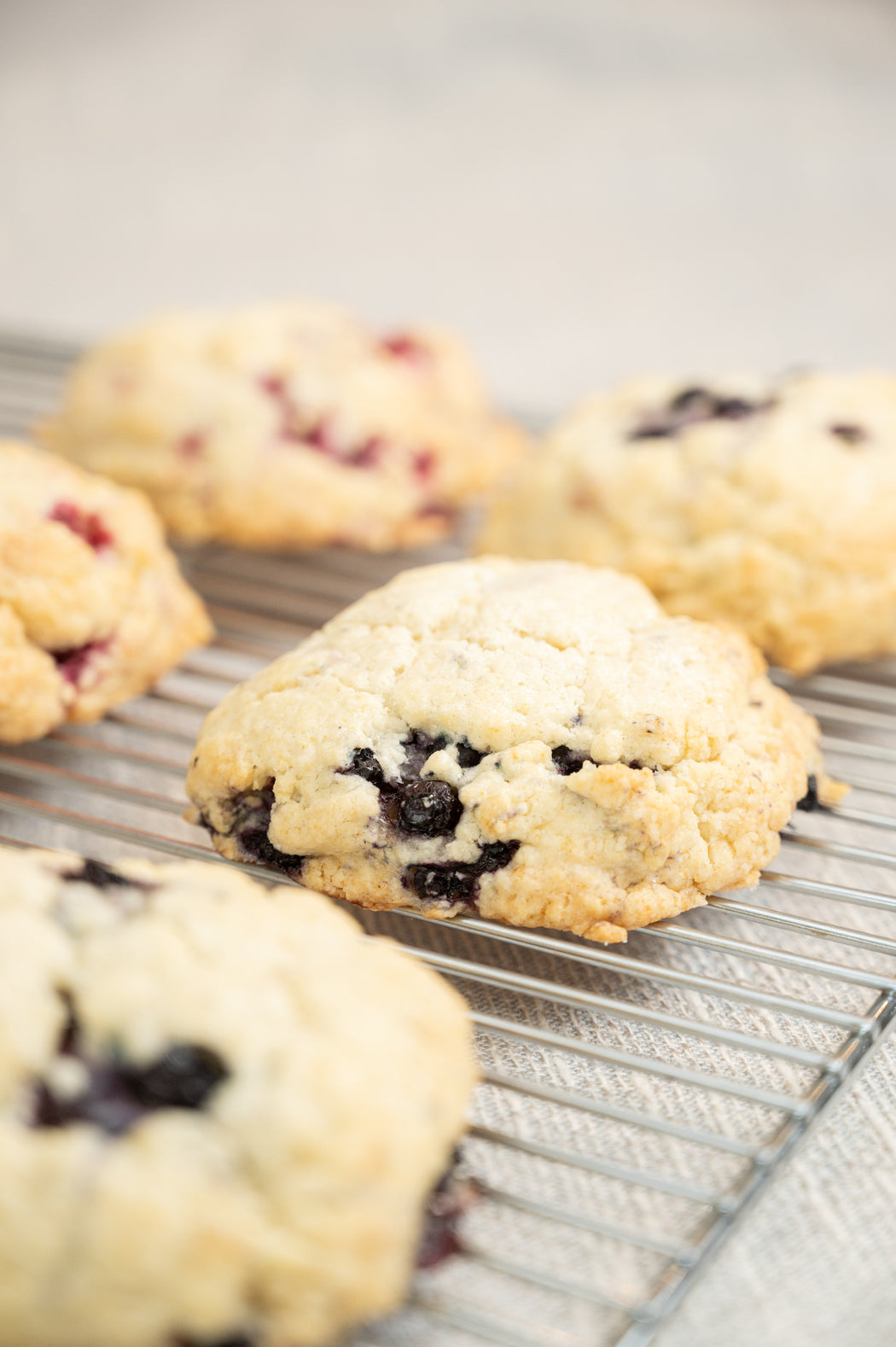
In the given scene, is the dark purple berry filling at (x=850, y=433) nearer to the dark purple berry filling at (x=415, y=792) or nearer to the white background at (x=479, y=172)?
the dark purple berry filling at (x=415, y=792)

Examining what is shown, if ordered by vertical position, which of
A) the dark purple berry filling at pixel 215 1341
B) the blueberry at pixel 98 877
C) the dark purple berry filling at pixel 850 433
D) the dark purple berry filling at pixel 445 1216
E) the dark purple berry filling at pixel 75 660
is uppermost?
the dark purple berry filling at pixel 850 433

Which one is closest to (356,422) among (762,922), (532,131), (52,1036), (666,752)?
(666,752)

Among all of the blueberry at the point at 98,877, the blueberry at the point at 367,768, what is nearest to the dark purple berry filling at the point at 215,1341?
the blueberry at the point at 98,877

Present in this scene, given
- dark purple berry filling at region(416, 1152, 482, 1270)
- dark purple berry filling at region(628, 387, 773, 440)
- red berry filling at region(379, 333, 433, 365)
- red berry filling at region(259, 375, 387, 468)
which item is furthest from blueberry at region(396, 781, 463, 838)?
red berry filling at region(379, 333, 433, 365)

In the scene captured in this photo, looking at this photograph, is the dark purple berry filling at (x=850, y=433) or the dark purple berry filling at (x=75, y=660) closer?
the dark purple berry filling at (x=75, y=660)

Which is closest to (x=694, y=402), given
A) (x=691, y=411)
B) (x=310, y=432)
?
(x=691, y=411)

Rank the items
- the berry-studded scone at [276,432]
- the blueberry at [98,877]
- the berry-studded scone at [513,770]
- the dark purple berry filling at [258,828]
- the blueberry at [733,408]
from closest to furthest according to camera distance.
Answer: the blueberry at [98,877] < the berry-studded scone at [513,770] < the dark purple berry filling at [258,828] < the blueberry at [733,408] < the berry-studded scone at [276,432]

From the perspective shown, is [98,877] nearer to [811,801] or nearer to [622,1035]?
[622,1035]
